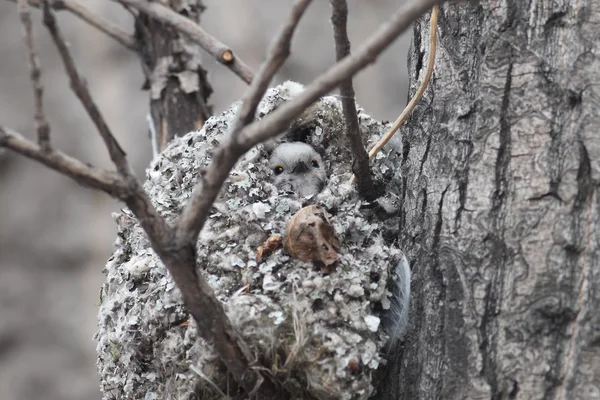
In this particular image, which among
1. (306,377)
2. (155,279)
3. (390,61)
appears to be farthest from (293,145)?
(390,61)

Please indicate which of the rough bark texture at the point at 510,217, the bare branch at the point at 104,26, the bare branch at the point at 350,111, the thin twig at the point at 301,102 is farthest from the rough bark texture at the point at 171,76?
the thin twig at the point at 301,102

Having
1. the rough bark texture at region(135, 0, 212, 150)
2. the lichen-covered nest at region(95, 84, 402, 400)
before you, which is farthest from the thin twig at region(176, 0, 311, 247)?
the rough bark texture at region(135, 0, 212, 150)

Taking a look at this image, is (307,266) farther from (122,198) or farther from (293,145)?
(293,145)

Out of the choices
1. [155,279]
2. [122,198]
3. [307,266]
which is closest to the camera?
[122,198]

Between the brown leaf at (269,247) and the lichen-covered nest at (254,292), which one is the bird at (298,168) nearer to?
the lichen-covered nest at (254,292)

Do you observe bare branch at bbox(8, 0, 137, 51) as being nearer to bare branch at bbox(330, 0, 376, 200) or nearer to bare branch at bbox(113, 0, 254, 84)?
bare branch at bbox(113, 0, 254, 84)

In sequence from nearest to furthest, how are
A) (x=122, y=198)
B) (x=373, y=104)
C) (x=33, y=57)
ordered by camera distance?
(x=33, y=57)
(x=122, y=198)
(x=373, y=104)
